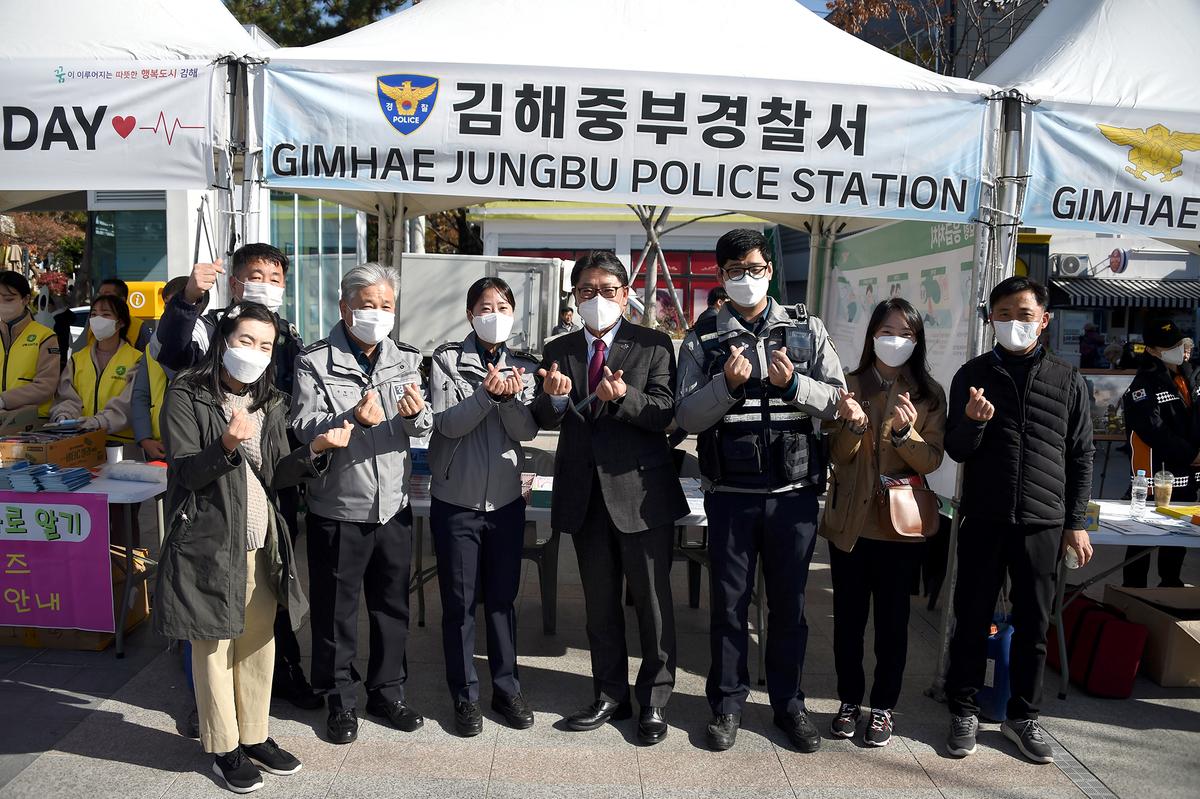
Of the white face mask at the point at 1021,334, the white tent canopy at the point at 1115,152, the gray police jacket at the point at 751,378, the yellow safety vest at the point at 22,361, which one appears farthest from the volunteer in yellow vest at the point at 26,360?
the white tent canopy at the point at 1115,152

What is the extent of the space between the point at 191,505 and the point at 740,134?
8.15 ft

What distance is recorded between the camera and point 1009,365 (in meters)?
3.37

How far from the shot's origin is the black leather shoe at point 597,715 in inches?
138

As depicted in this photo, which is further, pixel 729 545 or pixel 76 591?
pixel 76 591

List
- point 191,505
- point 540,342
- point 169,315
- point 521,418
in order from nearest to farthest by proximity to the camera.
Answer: point 191,505
point 521,418
point 169,315
point 540,342

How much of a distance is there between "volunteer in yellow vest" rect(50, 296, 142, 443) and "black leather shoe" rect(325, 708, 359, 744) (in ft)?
7.63

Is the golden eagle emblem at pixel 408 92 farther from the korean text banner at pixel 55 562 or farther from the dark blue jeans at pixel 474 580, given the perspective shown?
the korean text banner at pixel 55 562

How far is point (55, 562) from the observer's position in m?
4.04

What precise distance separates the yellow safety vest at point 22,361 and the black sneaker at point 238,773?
3.02 metres

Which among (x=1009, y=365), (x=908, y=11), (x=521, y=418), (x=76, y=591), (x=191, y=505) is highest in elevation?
(x=908, y=11)

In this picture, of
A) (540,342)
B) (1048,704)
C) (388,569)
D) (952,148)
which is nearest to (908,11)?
(540,342)

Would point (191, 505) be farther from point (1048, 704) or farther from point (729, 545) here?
point (1048, 704)

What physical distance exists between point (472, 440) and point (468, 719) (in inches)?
43.4

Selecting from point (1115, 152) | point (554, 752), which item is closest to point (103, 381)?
point (554, 752)
